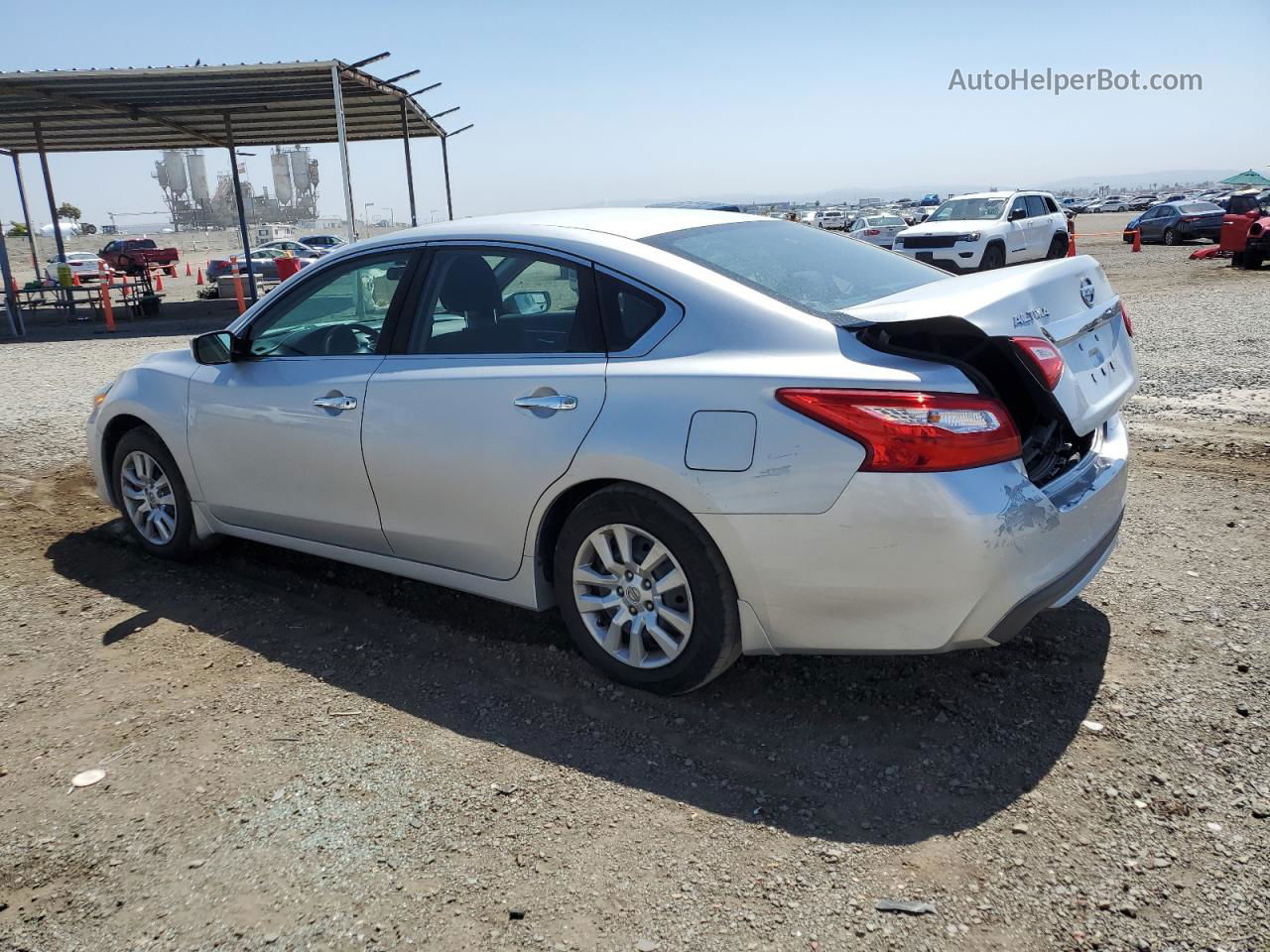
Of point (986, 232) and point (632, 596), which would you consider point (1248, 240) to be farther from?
point (632, 596)

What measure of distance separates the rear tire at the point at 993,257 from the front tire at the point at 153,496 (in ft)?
61.1

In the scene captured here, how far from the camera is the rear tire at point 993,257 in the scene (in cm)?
2056

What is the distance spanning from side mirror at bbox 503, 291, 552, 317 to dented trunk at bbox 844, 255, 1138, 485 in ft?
3.74

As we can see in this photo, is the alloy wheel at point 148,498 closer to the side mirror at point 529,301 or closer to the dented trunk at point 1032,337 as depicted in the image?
the side mirror at point 529,301

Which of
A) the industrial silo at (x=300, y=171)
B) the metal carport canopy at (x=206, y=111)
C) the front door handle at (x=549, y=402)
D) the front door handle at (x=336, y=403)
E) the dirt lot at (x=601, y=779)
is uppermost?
the industrial silo at (x=300, y=171)

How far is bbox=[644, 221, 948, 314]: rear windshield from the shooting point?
341 cm

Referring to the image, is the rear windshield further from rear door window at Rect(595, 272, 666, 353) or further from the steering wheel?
the steering wheel

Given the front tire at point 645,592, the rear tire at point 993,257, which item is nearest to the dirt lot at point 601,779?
the front tire at point 645,592

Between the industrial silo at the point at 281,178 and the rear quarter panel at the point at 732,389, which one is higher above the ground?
the industrial silo at the point at 281,178

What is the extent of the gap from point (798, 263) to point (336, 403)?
1913mm

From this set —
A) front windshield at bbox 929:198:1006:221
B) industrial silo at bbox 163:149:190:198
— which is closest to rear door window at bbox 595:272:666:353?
front windshield at bbox 929:198:1006:221

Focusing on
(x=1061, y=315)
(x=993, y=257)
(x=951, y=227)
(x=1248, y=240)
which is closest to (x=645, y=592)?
(x=1061, y=315)

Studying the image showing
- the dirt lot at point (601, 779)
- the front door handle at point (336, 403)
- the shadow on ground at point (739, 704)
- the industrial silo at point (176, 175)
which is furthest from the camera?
the industrial silo at point (176, 175)

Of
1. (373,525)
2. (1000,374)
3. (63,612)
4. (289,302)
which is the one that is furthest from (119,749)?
(1000,374)
